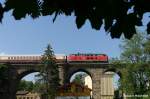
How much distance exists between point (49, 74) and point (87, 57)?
908 cm

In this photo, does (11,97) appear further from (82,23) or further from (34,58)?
(82,23)

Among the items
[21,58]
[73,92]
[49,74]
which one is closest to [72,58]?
[49,74]

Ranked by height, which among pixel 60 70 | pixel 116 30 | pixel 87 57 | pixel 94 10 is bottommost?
pixel 60 70

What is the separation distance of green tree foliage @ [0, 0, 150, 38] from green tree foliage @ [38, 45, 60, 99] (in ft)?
292

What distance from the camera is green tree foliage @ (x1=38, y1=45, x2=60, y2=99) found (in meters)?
93.4

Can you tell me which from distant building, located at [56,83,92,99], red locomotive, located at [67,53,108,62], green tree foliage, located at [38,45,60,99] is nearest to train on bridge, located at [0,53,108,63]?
red locomotive, located at [67,53,108,62]

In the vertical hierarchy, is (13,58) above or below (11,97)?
above

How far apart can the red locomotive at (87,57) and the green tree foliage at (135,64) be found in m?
25.9

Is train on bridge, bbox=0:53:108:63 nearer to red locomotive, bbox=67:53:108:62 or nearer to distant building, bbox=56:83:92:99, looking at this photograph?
red locomotive, bbox=67:53:108:62

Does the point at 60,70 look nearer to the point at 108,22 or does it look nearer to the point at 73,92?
the point at 73,92

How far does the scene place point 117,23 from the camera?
12.4 ft

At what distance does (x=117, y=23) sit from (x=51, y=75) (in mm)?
91135

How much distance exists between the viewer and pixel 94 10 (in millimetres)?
3691

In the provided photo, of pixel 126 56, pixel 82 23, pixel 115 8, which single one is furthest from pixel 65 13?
pixel 126 56
